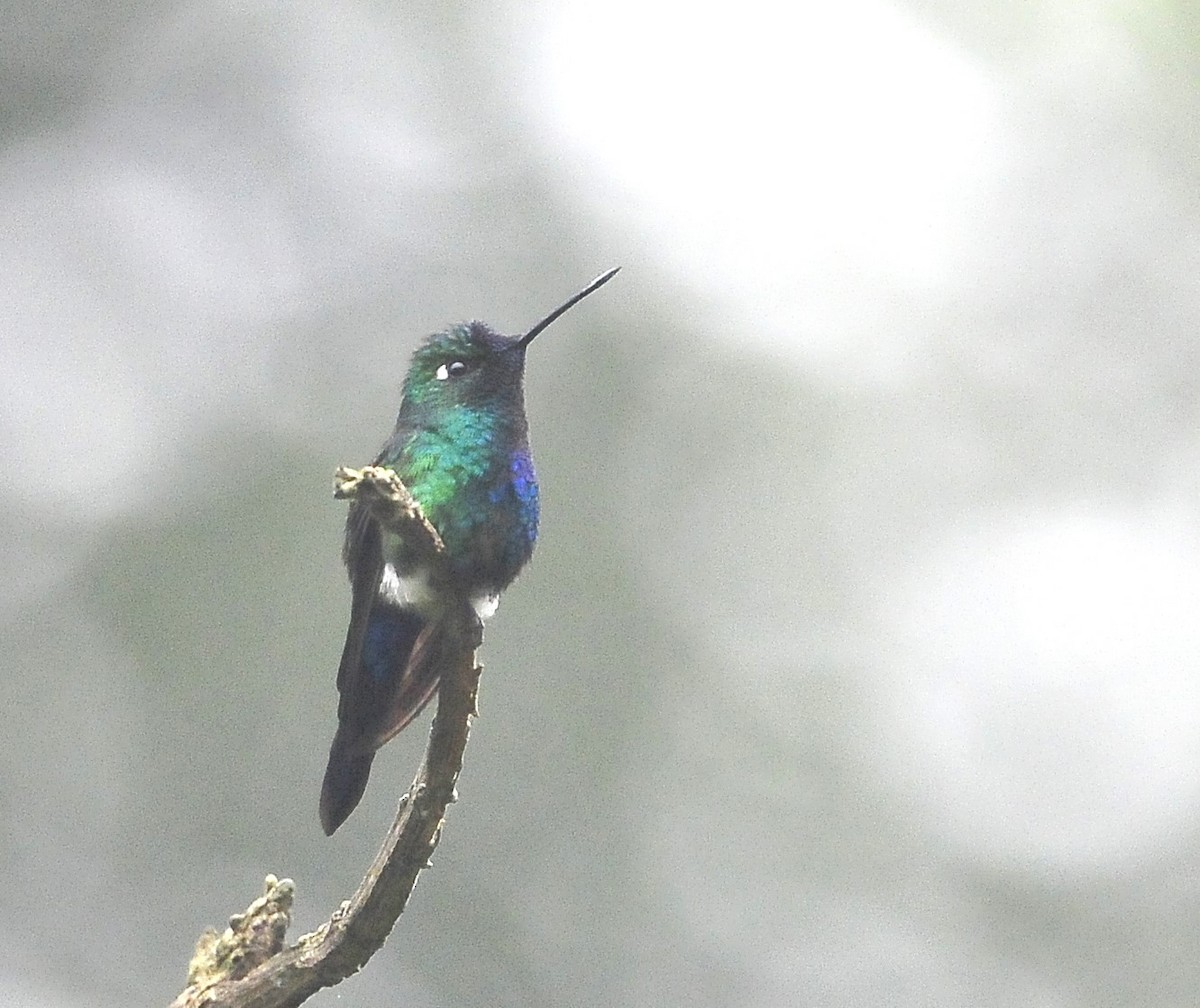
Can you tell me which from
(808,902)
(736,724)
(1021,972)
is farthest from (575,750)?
(1021,972)

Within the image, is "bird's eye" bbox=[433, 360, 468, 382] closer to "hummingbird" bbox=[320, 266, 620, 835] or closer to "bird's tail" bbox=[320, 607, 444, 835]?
"hummingbird" bbox=[320, 266, 620, 835]

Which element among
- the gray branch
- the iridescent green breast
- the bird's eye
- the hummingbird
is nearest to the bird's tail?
the hummingbird

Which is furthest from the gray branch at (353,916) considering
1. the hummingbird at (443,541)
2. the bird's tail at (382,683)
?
the bird's tail at (382,683)

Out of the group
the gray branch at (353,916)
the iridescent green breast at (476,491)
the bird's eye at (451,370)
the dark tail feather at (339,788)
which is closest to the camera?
the gray branch at (353,916)

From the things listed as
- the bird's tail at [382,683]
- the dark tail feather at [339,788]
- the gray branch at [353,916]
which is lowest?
the gray branch at [353,916]

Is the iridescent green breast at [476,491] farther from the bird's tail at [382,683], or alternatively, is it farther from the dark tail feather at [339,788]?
the dark tail feather at [339,788]

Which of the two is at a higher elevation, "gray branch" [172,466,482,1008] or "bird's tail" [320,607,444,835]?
"bird's tail" [320,607,444,835]

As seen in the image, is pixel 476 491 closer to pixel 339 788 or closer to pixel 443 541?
pixel 443 541

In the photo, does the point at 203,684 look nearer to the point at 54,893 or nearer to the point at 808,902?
the point at 54,893
